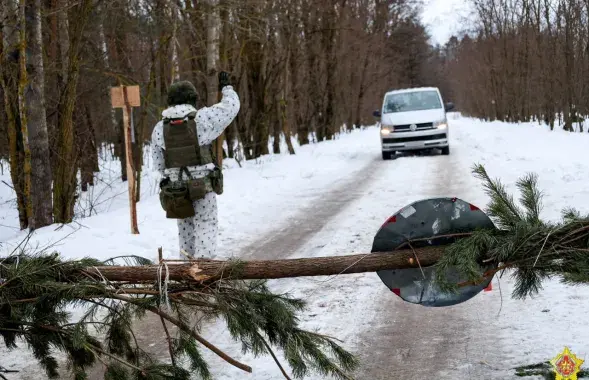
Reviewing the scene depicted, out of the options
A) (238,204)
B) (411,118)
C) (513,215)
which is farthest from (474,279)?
(411,118)

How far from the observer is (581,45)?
25109 millimetres

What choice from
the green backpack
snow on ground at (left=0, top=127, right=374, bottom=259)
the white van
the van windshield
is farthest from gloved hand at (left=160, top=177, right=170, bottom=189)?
the van windshield

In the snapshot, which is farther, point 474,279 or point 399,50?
point 399,50

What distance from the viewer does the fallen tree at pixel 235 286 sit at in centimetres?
316

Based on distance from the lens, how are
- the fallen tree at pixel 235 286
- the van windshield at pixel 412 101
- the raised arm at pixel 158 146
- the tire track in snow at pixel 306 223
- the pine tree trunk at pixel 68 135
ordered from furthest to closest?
1. the van windshield at pixel 412 101
2. the pine tree trunk at pixel 68 135
3. the tire track in snow at pixel 306 223
4. the raised arm at pixel 158 146
5. the fallen tree at pixel 235 286

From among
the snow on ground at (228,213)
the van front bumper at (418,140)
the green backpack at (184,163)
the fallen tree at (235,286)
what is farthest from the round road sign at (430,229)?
the van front bumper at (418,140)

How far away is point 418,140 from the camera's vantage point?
60.2 ft

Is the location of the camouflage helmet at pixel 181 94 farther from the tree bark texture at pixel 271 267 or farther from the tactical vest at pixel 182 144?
the tree bark texture at pixel 271 267

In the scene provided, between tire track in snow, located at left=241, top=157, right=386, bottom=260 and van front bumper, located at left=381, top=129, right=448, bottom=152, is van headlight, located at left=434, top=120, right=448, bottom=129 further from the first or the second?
tire track in snow, located at left=241, top=157, right=386, bottom=260

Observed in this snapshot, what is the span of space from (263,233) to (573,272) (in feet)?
19.3

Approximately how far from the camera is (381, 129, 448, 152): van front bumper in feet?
60.1

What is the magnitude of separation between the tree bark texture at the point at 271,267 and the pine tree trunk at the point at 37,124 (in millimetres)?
→ 6040

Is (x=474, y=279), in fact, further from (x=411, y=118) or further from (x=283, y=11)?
(x=283, y=11)

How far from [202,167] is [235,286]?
227cm
